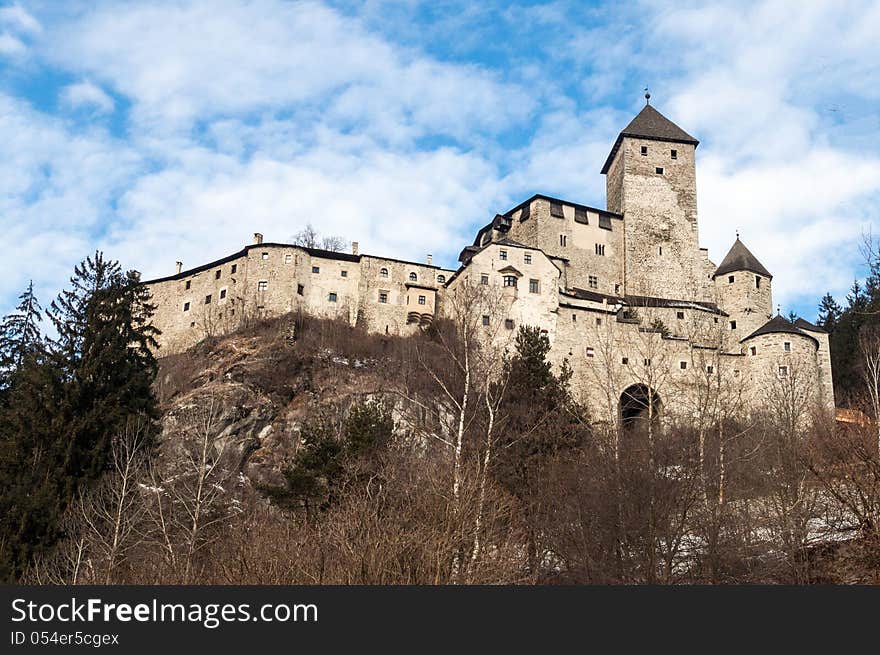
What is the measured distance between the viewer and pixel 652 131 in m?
75.2

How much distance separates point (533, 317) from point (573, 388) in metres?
5.40

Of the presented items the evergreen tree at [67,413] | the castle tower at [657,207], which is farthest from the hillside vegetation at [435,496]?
the castle tower at [657,207]

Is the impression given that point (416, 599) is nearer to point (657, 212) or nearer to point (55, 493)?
point (55, 493)

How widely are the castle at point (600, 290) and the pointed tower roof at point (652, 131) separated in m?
0.20

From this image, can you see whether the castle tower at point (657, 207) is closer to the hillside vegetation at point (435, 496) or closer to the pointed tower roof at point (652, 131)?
the pointed tower roof at point (652, 131)

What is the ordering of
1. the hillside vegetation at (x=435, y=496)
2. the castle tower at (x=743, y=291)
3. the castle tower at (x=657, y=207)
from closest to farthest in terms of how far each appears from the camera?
the hillside vegetation at (x=435, y=496) < the castle tower at (x=743, y=291) < the castle tower at (x=657, y=207)

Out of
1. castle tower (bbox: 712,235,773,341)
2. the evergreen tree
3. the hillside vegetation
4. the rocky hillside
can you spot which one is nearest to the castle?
castle tower (bbox: 712,235,773,341)

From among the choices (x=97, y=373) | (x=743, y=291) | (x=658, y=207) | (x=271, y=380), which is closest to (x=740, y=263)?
(x=743, y=291)

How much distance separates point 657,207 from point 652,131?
25.9ft

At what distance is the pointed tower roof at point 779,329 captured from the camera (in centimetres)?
5856

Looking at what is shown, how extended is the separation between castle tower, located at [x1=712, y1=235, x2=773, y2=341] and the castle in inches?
4.3

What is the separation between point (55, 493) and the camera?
26.6 m

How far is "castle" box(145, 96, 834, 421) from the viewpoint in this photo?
186 feet

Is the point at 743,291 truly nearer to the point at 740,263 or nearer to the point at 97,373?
the point at 740,263
